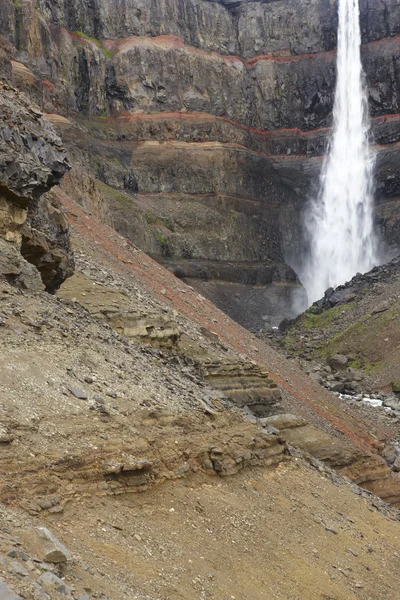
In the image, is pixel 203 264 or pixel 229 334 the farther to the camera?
pixel 203 264

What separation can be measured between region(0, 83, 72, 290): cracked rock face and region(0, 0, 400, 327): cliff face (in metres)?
37.4

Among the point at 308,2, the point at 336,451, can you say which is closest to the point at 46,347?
the point at 336,451

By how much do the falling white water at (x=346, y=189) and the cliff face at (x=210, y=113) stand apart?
1.01 meters

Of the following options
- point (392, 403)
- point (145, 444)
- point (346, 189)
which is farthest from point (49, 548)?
point (346, 189)

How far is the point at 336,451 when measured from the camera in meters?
17.4

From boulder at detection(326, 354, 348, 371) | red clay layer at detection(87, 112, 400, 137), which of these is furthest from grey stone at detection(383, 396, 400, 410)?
red clay layer at detection(87, 112, 400, 137)

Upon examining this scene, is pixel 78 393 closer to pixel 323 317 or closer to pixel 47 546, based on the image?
pixel 47 546

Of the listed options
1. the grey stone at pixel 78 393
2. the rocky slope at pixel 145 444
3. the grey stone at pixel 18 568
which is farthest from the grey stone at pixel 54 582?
the grey stone at pixel 78 393

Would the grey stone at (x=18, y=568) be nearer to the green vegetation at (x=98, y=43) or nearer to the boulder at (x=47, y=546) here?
the boulder at (x=47, y=546)

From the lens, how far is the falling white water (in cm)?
6731

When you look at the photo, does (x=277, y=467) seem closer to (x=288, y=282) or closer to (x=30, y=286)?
(x=30, y=286)

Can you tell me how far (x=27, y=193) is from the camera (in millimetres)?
13984

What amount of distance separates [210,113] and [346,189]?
13.7 metres

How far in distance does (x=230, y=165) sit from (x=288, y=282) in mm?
11599
